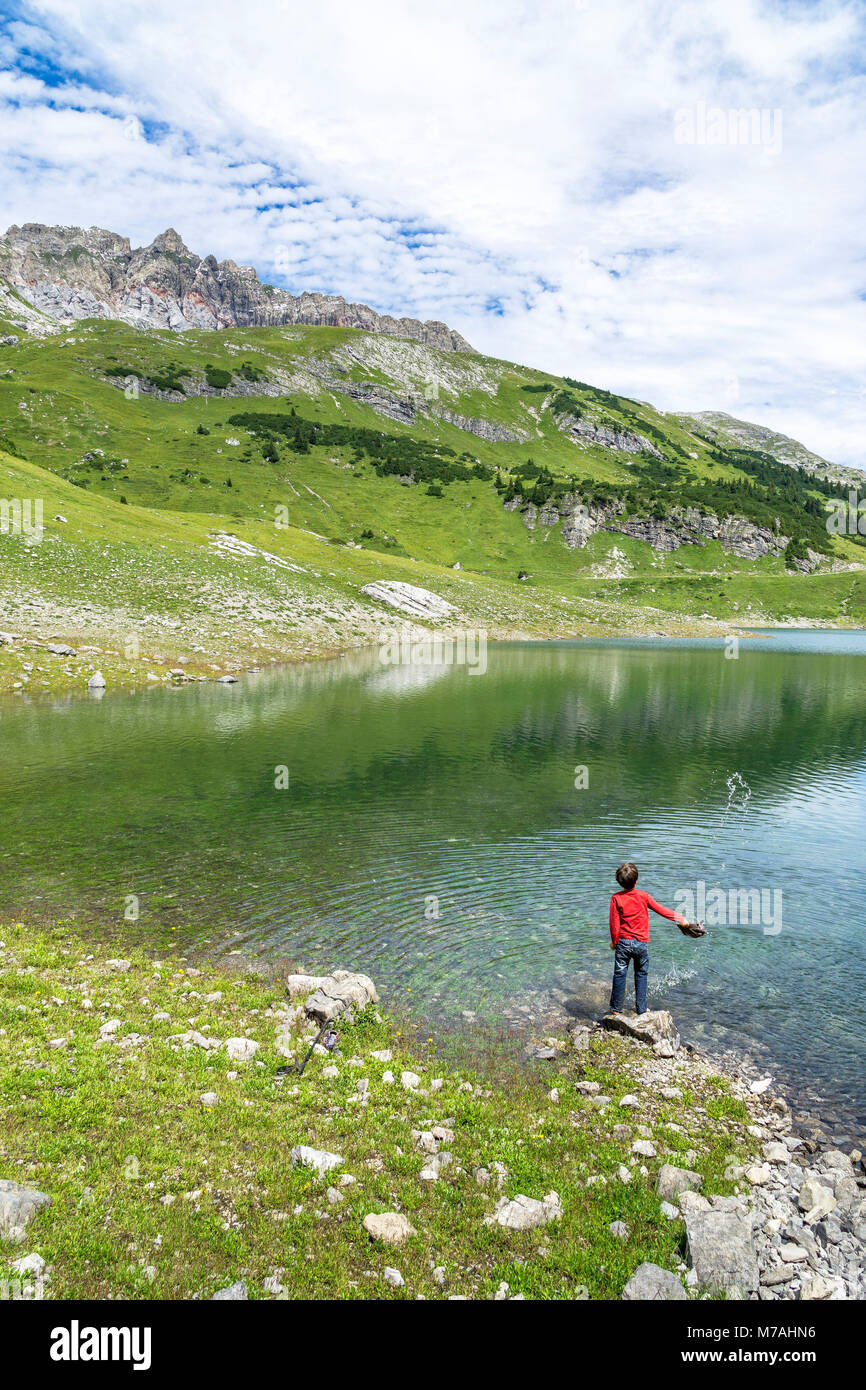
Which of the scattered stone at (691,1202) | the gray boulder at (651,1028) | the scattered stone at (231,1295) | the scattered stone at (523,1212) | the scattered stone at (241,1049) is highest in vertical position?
the scattered stone at (231,1295)

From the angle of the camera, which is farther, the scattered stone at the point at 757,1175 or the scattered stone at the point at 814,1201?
the scattered stone at the point at 757,1175

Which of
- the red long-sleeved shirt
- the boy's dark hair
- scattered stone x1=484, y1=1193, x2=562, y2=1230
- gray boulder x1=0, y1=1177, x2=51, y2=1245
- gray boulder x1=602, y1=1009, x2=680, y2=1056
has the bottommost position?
gray boulder x1=602, y1=1009, x2=680, y2=1056

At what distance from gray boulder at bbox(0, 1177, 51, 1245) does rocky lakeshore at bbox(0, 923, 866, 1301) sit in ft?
0.08

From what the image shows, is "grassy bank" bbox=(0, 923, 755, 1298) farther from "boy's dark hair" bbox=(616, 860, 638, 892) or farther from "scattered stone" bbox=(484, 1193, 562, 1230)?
"boy's dark hair" bbox=(616, 860, 638, 892)

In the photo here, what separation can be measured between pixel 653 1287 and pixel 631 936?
7.33 meters

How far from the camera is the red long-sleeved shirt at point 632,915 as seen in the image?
14.3 metres

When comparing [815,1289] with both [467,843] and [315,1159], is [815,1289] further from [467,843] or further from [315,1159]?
[467,843]

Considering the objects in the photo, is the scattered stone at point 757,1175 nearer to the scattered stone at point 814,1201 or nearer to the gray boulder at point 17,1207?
the scattered stone at point 814,1201

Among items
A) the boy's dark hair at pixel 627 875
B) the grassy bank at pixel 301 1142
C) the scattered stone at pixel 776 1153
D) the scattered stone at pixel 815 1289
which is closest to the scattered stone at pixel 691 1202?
the grassy bank at pixel 301 1142

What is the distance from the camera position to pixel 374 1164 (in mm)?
9297

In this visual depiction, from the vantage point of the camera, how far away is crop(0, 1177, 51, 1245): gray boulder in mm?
7403

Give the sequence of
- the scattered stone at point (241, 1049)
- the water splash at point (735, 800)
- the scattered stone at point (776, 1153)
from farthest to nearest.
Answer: the water splash at point (735, 800), the scattered stone at point (241, 1049), the scattered stone at point (776, 1153)


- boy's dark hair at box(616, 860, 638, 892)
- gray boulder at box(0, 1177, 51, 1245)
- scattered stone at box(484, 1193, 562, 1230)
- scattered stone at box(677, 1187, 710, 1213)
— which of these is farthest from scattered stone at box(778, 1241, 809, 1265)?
gray boulder at box(0, 1177, 51, 1245)

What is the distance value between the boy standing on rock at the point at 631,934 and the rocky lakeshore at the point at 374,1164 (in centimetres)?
84
